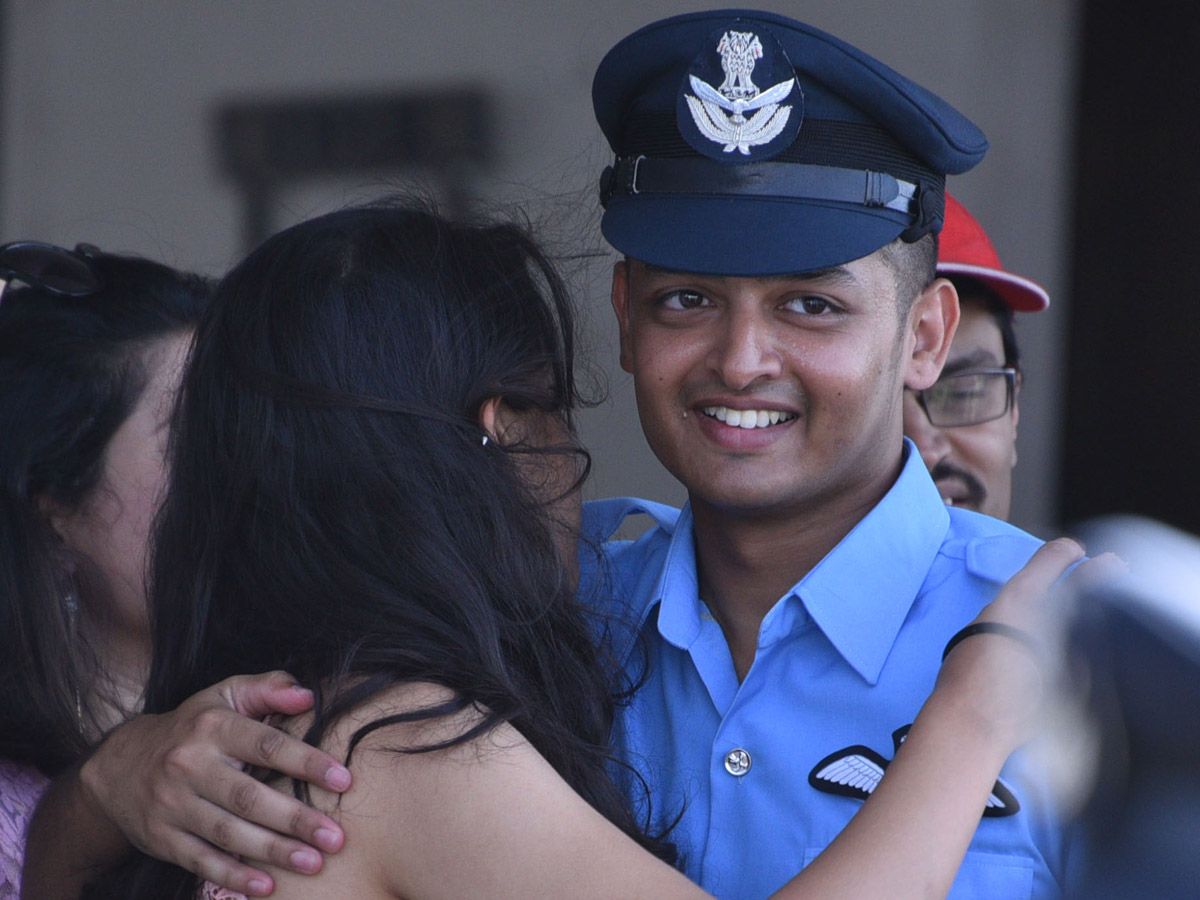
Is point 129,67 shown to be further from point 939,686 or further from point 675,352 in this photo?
point 939,686

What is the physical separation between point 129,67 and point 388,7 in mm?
770

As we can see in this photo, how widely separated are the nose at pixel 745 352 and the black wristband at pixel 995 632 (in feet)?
1.34

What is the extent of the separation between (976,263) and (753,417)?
101 centimetres

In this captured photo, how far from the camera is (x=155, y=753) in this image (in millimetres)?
1573

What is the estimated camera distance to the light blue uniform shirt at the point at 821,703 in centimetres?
164

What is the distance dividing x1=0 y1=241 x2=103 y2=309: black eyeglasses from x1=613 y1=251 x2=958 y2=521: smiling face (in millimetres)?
Result: 1003

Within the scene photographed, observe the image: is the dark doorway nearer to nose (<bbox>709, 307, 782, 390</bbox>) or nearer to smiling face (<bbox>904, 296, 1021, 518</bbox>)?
smiling face (<bbox>904, 296, 1021, 518</bbox>)

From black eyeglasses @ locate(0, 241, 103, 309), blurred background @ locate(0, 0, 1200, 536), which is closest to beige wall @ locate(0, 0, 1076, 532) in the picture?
blurred background @ locate(0, 0, 1200, 536)

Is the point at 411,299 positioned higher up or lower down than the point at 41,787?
higher up

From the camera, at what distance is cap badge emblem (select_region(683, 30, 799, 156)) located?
5.74 feet

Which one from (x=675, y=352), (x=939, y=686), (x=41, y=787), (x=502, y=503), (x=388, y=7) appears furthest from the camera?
(x=388, y=7)

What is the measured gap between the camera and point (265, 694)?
1503 millimetres

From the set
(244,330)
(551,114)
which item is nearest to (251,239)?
(551,114)

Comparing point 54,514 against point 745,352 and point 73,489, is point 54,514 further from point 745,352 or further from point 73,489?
point 745,352
